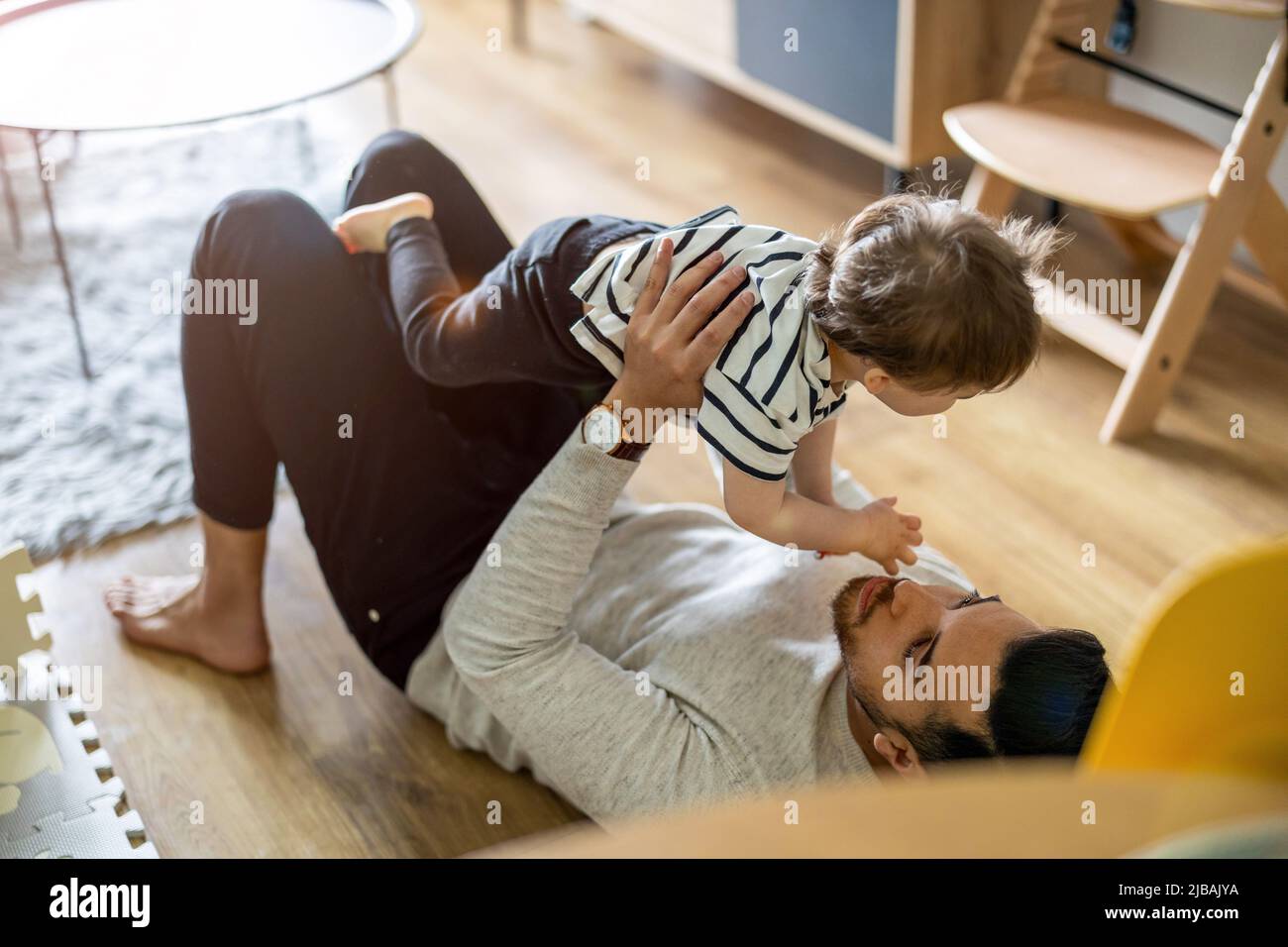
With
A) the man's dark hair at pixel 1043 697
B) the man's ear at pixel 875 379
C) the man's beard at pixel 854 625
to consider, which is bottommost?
the man's beard at pixel 854 625

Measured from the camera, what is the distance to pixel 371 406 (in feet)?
4.75

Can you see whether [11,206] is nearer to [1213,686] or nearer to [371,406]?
[371,406]

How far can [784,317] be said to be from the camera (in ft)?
3.85

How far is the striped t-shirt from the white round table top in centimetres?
97

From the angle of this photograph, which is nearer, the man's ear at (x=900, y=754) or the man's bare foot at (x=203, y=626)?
the man's ear at (x=900, y=754)

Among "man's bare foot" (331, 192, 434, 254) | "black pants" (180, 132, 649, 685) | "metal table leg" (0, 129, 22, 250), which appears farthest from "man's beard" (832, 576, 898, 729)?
"metal table leg" (0, 129, 22, 250)

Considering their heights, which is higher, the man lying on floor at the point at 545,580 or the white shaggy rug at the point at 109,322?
the man lying on floor at the point at 545,580

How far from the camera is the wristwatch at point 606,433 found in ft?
4.01

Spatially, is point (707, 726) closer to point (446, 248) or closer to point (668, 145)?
point (446, 248)

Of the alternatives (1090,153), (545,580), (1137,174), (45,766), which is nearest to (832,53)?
(1090,153)

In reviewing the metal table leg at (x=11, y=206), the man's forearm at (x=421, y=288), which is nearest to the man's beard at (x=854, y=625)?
the man's forearm at (x=421, y=288)

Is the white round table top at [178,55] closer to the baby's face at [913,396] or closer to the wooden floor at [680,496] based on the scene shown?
the wooden floor at [680,496]

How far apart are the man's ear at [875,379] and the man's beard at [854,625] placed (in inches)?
7.0
